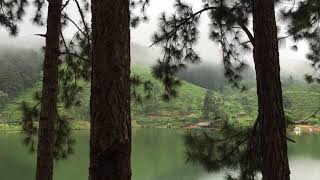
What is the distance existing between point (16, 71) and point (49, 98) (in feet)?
479

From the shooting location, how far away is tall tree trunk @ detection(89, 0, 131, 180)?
1.95m

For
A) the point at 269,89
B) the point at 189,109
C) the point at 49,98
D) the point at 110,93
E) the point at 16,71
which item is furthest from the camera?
the point at 16,71

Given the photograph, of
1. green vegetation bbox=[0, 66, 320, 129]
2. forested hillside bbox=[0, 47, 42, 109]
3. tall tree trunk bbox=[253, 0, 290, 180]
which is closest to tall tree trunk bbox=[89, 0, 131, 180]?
Result: tall tree trunk bbox=[253, 0, 290, 180]

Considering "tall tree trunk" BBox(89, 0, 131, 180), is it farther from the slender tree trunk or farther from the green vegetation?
the green vegetation

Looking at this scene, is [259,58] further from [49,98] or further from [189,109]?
[189,109]

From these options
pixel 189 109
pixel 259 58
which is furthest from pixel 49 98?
pixel 189 109

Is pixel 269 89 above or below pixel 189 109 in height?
below

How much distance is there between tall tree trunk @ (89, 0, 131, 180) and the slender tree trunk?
8.25 feet

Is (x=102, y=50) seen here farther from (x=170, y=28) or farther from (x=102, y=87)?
(x=170, y=28)

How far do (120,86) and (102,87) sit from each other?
8 cm

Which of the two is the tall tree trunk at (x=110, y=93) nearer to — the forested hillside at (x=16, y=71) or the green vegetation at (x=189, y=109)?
the green vegetation at (x=189, y=109)

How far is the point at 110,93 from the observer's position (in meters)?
2.01

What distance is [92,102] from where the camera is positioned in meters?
2.04

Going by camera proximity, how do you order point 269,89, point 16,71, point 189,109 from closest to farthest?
point 269,89, point 189,109, point 16,71
